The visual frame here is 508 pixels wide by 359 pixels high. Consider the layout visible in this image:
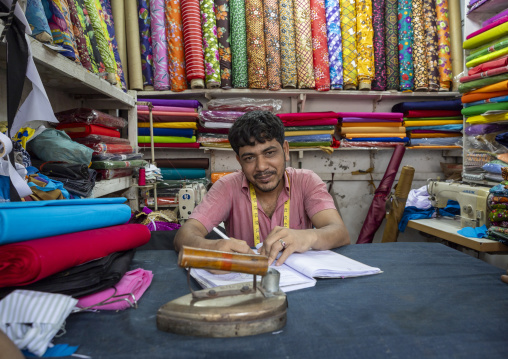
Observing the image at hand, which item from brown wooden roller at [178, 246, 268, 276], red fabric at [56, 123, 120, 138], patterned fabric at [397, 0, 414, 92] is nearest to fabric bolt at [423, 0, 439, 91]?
→ patterned fabric at [397, 0, 414, 92]

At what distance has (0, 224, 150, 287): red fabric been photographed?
71 cm

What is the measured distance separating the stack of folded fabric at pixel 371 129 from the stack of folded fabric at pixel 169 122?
4.77ft

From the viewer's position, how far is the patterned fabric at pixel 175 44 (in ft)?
10.2

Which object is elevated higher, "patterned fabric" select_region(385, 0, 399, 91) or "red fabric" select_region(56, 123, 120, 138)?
"patterned fabric" select_region(385, 0, 399, 91)

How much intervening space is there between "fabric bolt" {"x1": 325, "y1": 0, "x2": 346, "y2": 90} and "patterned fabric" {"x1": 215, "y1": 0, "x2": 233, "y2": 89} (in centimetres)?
96

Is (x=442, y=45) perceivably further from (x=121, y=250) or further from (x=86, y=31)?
(x=121, y=250)

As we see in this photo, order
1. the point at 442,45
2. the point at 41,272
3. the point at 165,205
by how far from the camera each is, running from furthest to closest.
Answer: the point at 442,45, the point at 165,205, the point at 41,272

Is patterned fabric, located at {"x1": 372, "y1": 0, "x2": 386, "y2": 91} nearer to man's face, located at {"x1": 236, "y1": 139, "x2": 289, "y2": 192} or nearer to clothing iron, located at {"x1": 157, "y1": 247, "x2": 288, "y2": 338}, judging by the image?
man's face, located at {"x1": 236, "y1": 139, "x2": 289, "y2": 192}

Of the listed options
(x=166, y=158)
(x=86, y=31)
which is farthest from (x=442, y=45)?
(x=86, y=31)

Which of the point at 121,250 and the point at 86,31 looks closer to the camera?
the point at 121,250

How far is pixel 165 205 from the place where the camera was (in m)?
3.12

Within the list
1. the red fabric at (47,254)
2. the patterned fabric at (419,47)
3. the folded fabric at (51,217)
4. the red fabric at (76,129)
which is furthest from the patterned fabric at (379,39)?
the red fabric at (47,254)

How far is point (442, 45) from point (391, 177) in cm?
135

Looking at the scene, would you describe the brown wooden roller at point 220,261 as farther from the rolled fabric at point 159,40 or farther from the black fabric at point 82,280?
the rolled fabric at point 159,40
